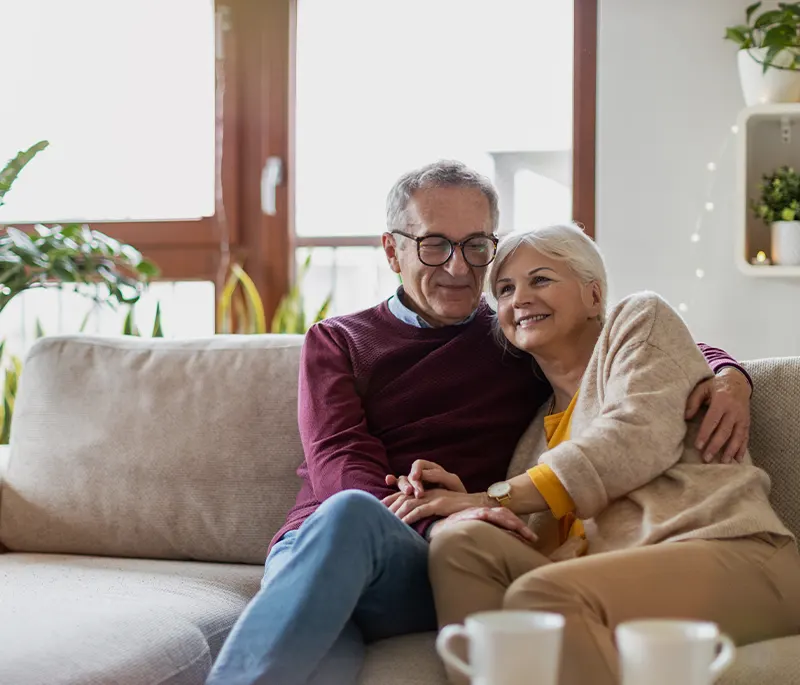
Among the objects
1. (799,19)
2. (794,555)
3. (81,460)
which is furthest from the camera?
(799,19)

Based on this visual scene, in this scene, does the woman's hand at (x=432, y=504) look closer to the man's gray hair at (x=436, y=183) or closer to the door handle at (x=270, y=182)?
the man's gray hair at (x=436, y=183)

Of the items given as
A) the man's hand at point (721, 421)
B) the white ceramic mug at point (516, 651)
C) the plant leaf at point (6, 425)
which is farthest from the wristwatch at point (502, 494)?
the plant leaf at point (6, 425)

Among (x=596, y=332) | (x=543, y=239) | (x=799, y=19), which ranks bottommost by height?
(x=596, y=332)

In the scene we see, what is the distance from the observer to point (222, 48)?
3518mm

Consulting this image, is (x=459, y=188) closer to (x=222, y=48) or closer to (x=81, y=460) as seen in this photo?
(x=81, y=460)

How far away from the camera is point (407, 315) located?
2.16 m

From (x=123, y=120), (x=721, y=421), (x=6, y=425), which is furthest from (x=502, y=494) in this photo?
(x=123, y=120)

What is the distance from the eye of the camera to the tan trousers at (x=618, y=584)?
1.44m

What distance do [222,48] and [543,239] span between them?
1.96 m

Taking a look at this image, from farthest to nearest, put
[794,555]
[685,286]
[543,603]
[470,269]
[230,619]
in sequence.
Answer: [685,286]
[470,269]
[230,619]
[794,555]
[543,603]

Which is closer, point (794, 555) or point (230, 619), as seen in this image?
point (794, 555)

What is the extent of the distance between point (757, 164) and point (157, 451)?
188 cm

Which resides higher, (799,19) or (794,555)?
(799,19)

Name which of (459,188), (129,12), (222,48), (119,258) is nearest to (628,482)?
(459,188)
